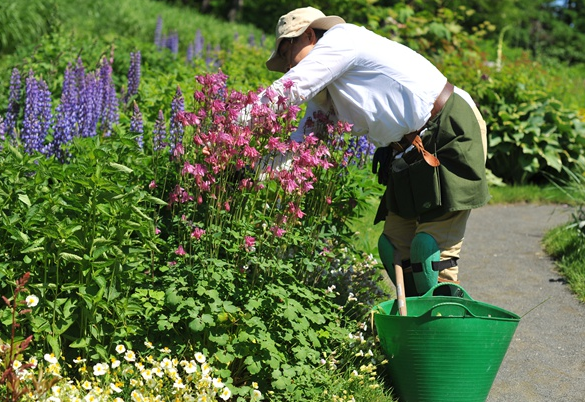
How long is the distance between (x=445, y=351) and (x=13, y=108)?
3.26 meters

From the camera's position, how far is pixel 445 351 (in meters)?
3.48

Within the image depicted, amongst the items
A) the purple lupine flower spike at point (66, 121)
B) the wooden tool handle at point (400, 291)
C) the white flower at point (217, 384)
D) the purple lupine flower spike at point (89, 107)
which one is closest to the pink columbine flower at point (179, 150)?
the white flower at point (217, 384)

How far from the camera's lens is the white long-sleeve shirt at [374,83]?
3.55 m

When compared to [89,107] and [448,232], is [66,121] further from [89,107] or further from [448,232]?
[448,232]

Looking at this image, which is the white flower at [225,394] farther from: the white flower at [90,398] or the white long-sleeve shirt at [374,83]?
the white long-sleeve shirt at [374,83]

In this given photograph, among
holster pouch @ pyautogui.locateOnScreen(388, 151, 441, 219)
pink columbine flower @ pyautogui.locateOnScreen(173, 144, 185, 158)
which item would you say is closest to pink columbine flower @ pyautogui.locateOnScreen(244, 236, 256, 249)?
pink columbine flower @ pyautogui.locateOnScreen(173, 144, 185, 158)

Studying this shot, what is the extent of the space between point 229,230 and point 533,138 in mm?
6297

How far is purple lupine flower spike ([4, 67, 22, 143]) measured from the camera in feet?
16.6

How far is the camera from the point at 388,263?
4.23 m

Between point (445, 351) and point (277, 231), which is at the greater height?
point (277, 231)

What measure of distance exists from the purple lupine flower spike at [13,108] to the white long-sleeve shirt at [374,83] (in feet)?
7.36

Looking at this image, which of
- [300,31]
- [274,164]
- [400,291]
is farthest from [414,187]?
[300,31]

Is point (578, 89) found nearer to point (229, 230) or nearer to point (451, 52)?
point (451, 52)

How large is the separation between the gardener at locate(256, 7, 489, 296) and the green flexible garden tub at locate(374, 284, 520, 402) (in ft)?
1.31
